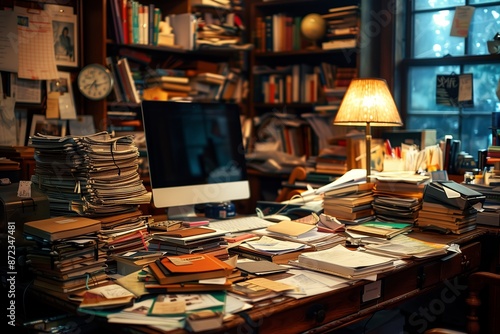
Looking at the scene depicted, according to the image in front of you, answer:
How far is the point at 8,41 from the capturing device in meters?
3.38

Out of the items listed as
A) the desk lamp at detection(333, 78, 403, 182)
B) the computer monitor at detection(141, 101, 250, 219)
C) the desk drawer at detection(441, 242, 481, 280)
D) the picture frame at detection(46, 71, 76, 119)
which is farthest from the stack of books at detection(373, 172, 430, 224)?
the picture frame at detection(46, 71, 76, 119)

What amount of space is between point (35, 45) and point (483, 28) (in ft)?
8.52

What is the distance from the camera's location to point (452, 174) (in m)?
3.40

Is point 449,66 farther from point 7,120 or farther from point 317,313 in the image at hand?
point 7,120

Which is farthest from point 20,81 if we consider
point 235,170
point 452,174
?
point 452,174

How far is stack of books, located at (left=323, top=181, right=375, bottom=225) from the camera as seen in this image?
109 inches

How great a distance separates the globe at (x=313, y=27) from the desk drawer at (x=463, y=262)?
2.07m

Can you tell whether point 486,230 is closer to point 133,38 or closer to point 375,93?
point 375,93

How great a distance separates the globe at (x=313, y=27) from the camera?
4.26 meters

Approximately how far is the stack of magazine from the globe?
7.65ft

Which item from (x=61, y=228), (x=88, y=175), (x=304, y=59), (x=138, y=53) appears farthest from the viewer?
(x=304, y=59)

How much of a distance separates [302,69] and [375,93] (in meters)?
1.52

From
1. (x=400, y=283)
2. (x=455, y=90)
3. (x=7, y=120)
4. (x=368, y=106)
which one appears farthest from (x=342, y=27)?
(x=400, y=283)

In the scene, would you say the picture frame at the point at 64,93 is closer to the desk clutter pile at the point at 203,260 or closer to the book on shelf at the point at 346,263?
the desk clutter pile at the point at 203,260
